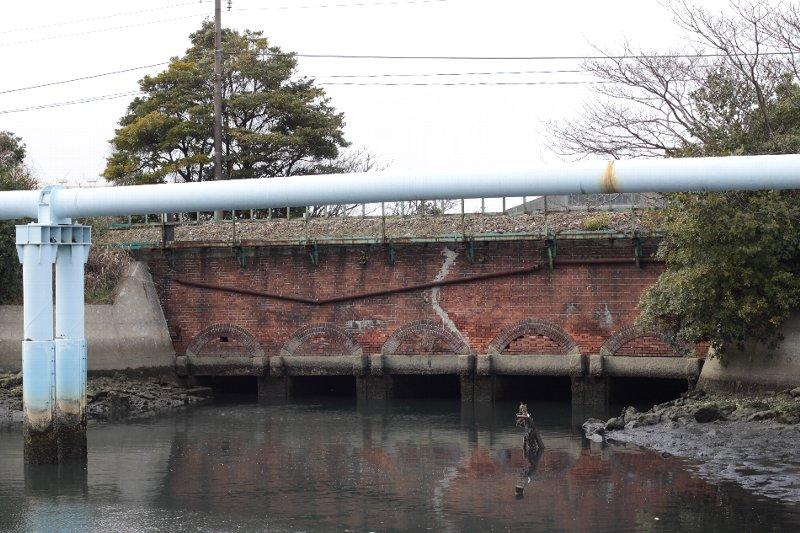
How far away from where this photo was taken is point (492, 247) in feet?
92.4

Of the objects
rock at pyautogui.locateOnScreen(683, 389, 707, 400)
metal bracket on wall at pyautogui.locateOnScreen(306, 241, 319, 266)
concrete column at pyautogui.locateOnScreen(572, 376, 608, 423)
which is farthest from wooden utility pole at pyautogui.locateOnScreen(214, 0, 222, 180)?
rock at pyautogui.locateOnScreen(683, 389, 707, 400)

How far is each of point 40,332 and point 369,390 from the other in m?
11.8

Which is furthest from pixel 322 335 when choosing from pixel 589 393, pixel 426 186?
pixel 426 186

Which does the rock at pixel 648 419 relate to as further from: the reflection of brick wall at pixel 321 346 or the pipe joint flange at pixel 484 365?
the reflection of brick wall at pixel 321 346

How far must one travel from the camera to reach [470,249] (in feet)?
92.6

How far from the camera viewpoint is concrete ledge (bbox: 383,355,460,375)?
92.4 ft

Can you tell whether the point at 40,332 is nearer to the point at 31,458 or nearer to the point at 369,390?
the point at 31,458

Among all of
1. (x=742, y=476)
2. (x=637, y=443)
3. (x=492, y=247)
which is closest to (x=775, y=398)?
(x=637, y=443)

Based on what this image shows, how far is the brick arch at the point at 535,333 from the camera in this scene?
27.4 meters

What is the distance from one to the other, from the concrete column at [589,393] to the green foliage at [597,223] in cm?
333

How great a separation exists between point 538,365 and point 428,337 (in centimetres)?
279

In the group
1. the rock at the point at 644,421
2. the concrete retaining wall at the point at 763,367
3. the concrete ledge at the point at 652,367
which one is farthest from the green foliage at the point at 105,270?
the concrete retaining wall at the point at 763,367

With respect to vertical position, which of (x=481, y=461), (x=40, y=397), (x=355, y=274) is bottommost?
(x=481, y=461)

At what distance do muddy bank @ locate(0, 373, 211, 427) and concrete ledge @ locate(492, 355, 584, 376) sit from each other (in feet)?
23.2
